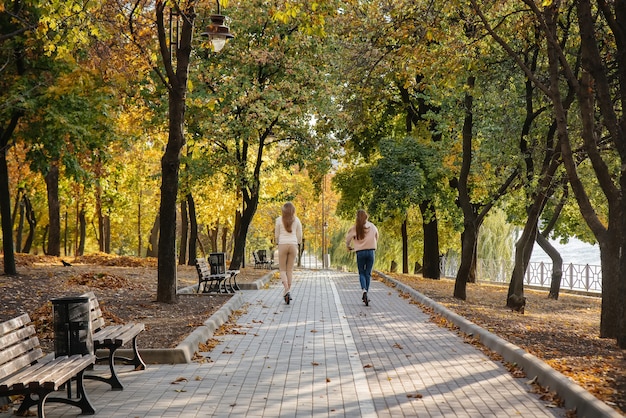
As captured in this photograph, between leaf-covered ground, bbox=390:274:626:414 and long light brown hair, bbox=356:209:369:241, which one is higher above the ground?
long light brown hair, bbox=356:209:369:241

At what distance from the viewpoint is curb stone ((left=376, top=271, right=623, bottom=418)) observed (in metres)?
6.76

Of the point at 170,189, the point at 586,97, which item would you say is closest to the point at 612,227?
the point at 586,97

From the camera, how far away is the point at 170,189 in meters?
16.0

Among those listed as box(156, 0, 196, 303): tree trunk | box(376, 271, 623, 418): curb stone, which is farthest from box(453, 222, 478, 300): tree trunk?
box(156, 0, 196, 303): tree trunk

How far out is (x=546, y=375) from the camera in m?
8.22

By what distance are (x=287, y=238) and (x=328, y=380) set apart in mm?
8737

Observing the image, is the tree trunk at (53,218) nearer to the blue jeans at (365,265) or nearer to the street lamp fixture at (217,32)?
the blue jeans at (365,265)

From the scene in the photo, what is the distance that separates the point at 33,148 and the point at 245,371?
47.7 ft

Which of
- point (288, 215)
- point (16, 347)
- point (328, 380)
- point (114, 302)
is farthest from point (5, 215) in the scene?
point (16, 347)

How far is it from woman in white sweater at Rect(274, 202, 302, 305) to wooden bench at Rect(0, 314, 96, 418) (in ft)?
32.0

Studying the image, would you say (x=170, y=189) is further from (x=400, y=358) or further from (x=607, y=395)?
(x=607, y=395)

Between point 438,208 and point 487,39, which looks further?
point 438,208

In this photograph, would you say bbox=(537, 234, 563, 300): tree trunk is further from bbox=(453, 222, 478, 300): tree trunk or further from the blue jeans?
the blue jeans

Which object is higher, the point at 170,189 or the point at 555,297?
the point at 170,189
